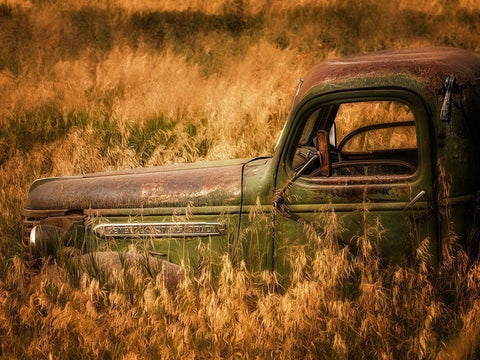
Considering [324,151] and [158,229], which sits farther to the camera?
[158,229]

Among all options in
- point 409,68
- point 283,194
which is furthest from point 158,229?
point 409,68

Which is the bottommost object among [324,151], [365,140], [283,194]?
[365,140]

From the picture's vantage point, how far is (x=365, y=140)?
6441mm

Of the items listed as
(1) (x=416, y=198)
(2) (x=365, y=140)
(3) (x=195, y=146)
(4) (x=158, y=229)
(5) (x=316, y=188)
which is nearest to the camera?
(1) (x=416, y=198)

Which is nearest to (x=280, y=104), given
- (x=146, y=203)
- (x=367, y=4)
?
(x=146, y=203)

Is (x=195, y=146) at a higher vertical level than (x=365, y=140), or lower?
lower

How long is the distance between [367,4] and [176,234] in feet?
31.4

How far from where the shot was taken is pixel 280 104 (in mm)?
7867

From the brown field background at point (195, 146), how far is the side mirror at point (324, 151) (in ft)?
1.05

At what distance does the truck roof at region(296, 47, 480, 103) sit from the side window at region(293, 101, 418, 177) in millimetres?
443

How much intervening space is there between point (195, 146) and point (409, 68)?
12.8 feet

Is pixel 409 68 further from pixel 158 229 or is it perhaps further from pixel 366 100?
pixel 158 229

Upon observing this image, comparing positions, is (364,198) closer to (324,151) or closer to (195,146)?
(324,151)

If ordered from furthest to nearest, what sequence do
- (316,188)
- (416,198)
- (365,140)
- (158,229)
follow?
1. (365,140)
2. (158,229)
3. (316,188)
4. (416,198)
